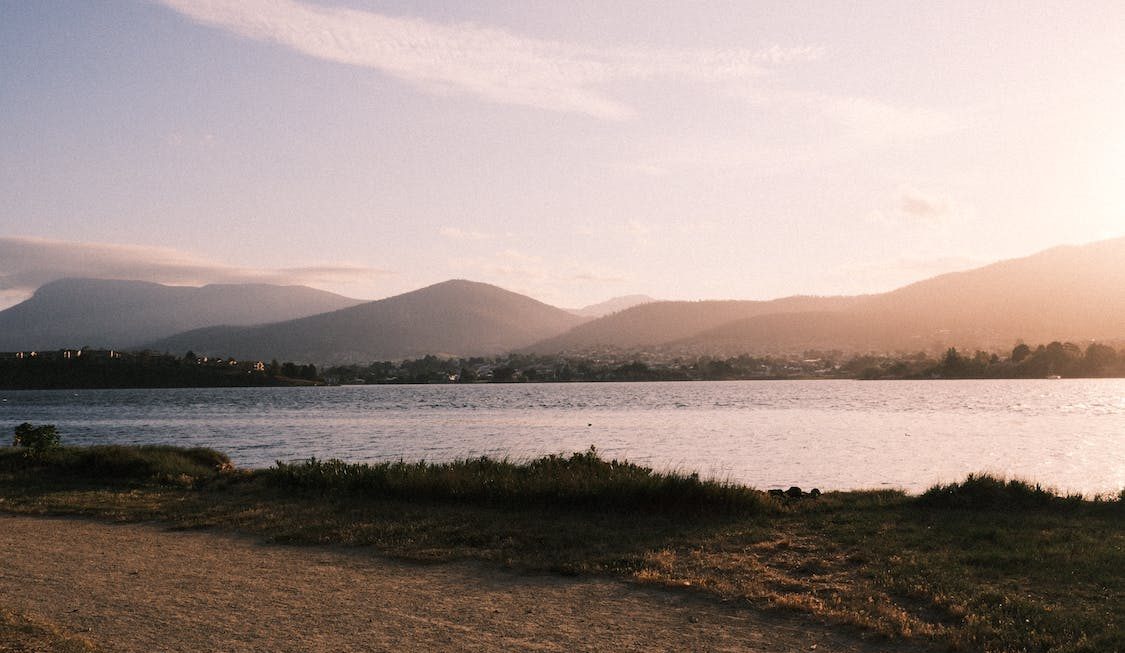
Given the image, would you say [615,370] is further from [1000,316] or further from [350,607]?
[350,607]

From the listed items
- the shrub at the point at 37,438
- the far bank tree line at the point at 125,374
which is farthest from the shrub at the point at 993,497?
the far bank tree line at the point at 125,374

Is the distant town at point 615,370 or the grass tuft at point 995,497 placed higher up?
the distant town at point 615,370

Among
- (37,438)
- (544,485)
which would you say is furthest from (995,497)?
(37,438)

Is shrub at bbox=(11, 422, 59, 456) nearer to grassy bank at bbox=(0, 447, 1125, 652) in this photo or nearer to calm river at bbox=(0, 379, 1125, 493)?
grassy bank at bbox=(0, 447, 1125, 652)

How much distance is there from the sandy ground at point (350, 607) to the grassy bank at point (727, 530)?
78cm

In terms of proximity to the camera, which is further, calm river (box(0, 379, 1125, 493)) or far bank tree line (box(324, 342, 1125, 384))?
far bank tree line (box(324, 342, 1125, 384))

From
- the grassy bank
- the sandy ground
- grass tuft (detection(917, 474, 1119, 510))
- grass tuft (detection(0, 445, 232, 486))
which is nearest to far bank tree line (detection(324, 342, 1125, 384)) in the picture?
grass tuft (detection(917, 474, 1119, 510))

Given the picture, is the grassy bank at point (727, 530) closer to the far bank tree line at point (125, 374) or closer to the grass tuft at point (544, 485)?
the grass tuft at point (544, 485)

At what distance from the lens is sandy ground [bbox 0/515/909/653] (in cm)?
880

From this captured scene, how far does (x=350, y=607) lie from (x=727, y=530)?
23.7ft

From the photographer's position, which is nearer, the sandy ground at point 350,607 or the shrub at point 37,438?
the sandy ground at point 350,607

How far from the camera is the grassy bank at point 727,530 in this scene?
9.88 meters

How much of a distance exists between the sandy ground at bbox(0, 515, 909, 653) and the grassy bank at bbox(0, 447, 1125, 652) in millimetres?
783

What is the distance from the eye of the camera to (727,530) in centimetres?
1482
